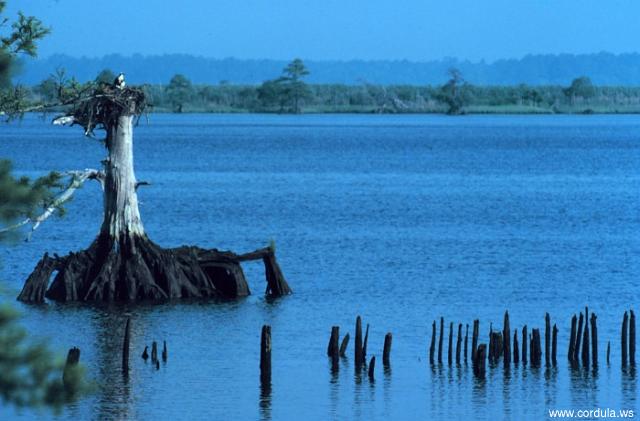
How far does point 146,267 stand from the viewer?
2986 centimetres

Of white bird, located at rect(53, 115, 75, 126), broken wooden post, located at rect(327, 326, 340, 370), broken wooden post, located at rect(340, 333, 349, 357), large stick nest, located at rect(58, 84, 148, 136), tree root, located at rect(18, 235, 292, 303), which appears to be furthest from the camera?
tree root, located at rect(18, 235, 292, 303)

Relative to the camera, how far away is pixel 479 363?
23.6 m

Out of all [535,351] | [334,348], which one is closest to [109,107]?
[334,348]

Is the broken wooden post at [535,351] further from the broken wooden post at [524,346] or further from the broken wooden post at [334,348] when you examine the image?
the broken wooden post at [334,348]

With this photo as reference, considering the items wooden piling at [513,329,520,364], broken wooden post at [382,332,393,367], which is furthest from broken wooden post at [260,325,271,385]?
wooden piling at [513,329,520,364]

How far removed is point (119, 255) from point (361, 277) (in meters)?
9.20

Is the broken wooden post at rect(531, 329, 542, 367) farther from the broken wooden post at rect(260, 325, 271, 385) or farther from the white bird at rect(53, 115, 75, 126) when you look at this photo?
the white bird at rect(53, 115, 75, 126)

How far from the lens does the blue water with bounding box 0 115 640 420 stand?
22.6 m

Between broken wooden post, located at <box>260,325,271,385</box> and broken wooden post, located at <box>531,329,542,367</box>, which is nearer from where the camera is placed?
broken wooden post, located at <box>260,325,271,385</box>

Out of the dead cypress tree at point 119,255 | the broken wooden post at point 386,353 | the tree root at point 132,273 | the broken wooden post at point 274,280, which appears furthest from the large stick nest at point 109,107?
the broken wooden post at point 386,353

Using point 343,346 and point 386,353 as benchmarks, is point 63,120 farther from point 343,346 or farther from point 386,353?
point 386,353

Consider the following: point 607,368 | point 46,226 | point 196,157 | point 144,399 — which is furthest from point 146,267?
point 196,157

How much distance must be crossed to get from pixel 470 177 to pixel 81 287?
178 feet

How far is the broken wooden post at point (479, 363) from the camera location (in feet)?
76.6
